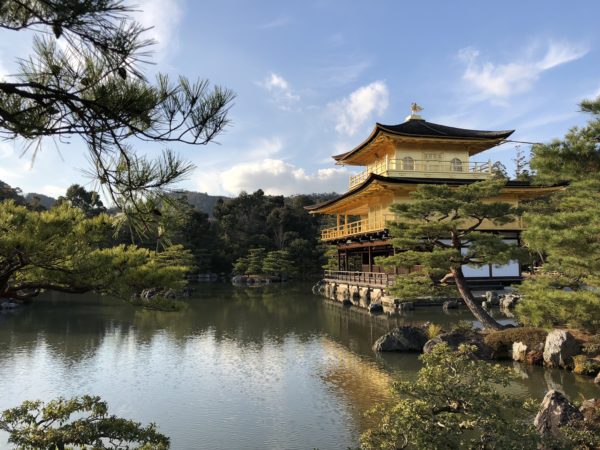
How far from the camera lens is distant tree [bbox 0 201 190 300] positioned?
351 cm

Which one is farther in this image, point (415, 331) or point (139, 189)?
point (415, 331)

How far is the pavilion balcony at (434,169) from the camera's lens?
2075cm

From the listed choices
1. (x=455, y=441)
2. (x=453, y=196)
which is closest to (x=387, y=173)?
(x=453, y=196)

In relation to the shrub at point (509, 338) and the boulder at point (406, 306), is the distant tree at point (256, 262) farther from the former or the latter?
the shrub at point (509, 338)

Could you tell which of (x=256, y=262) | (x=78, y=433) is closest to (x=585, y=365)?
(x=78, y=433)

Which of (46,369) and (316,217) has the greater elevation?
(316,217)

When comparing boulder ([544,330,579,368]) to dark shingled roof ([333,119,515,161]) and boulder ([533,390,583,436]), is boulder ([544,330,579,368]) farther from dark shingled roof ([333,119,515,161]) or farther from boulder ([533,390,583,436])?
dark shingled roof ([333,119,515,161])

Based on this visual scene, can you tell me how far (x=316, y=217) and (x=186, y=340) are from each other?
38.9 metres

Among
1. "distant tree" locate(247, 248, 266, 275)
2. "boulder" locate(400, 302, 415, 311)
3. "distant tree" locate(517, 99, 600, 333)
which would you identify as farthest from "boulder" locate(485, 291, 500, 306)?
"distant tree" locate(247, 248, 266, 275)

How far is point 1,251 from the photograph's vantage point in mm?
3457

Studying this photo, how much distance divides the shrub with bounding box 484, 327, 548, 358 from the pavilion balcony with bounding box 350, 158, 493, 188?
11.5 m

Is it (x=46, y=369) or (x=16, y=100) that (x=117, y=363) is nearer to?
(x=46, y=369)

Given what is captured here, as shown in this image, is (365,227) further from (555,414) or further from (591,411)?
(555,414)

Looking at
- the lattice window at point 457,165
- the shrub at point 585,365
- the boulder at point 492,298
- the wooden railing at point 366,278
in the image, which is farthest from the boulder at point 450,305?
the shrub at point 585,365
